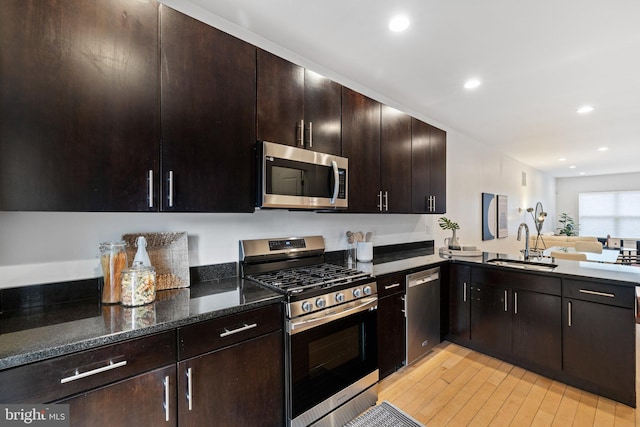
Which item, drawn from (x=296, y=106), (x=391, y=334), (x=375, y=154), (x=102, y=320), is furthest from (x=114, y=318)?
(x=375, y=154)

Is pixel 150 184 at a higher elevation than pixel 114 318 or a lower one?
higher

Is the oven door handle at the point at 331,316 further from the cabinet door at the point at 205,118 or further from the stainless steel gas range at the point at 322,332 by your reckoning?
the cabinet door at the point at 205,118

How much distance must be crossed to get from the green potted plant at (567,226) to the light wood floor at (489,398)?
9.01 m

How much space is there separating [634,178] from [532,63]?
31.3 feet

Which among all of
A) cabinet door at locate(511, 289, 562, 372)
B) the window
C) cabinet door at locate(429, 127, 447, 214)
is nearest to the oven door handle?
cabinet door at locate(511, 289, 562, 372)

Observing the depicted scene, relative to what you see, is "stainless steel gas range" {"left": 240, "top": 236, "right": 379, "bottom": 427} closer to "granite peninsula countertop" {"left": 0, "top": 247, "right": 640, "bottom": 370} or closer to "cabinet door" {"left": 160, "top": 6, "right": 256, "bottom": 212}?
"granite peninsula countertop" {"left": 0, "top": 247, "right": 640, "bottom": 370}

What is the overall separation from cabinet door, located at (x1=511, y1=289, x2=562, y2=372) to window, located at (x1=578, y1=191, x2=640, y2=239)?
30.7 ft

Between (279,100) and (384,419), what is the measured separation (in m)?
2.21

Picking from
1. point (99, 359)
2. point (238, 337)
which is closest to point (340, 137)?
point (238, 337)

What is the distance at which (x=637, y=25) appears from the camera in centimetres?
196

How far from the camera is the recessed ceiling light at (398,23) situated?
193cm

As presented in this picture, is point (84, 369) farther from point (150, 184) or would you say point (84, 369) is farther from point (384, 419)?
point (384, 419)

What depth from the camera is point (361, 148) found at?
8.07 feet

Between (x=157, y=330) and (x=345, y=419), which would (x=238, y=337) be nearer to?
(x=157, y=330)
